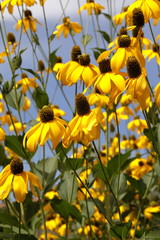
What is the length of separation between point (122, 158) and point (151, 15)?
67 centimetres

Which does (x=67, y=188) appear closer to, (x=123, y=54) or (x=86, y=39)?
(x=123, y=54)

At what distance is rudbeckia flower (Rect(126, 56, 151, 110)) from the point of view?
1354 millimetres

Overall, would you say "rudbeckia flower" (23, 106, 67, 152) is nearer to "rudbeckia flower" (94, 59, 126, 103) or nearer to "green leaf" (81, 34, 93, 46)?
"rudbeckia flower" (94, 59, 126, 103)

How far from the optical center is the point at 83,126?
1483mm

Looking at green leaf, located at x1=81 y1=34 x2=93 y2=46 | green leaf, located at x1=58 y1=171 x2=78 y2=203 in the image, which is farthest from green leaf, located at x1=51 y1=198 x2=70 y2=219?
green leaf, located at x1=81 y1=34 x2=93 y2=46

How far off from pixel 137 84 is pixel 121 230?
0.56 metres

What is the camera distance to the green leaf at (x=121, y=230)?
148cm

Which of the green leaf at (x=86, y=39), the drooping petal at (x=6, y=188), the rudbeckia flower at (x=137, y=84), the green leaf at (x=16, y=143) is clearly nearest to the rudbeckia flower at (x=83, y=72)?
the rudbeckia flower at (x=137, y=84)

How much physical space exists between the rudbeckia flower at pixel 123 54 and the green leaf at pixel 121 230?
0.54m

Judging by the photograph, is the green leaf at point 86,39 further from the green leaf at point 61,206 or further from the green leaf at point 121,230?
the green leaf at point 121,230

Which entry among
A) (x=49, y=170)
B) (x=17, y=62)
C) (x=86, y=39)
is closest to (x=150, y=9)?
(x=17, y=62)

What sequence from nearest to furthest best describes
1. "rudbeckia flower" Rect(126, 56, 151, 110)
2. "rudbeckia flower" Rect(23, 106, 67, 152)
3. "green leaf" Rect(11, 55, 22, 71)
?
"rudbeckia flower" Rect(126, 56, 151, 110) → "rudbeckia flower" Rect(23, 106, 67, 152) → "green leaf" Rect(11, 55, 22, 71)

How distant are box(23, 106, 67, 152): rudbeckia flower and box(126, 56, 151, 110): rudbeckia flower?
0.27 metres

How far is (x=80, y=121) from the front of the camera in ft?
5.09
